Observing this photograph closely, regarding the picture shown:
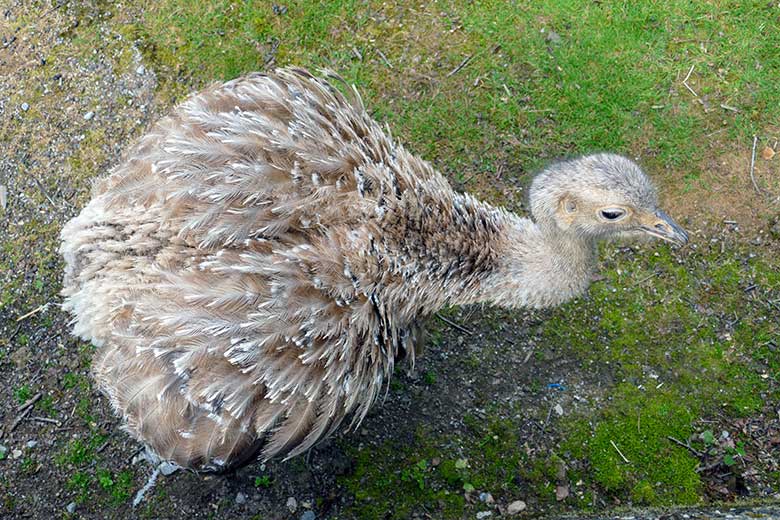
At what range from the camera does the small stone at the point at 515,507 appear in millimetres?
4242

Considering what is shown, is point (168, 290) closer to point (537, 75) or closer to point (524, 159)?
point (524, 159)

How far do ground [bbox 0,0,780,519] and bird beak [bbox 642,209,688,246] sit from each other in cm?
136

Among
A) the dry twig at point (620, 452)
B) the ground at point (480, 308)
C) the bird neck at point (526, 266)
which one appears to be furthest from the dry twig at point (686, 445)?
the bird neck at point (526, 266)

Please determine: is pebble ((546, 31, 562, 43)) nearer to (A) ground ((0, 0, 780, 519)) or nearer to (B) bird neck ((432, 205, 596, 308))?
(A) ground ((0, 0, 780, 519))

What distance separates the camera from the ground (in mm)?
4340

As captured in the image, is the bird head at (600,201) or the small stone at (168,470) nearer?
the bird head at (600,201)

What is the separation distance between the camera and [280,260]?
10.7ft

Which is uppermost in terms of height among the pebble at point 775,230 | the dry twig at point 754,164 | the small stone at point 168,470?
the dry twig at point 754,164

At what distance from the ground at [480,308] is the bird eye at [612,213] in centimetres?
146

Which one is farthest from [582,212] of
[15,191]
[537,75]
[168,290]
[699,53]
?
[15,191]

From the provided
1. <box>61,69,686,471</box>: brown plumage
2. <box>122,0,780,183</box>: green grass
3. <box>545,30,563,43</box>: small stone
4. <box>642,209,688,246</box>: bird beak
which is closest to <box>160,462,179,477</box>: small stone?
<box>61,69,686,471</box>: brown plumage

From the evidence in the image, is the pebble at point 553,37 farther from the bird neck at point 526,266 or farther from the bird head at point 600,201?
the bird neck at point 526,266

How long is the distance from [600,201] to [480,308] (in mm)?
1620

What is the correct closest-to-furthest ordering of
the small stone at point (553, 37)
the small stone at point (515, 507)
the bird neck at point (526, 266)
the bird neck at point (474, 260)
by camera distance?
the bird neck at point (474, 260) < the bird neck at point (526, 266) < the small stone at point (515, 507) < the small stone at point (553, 37)
